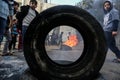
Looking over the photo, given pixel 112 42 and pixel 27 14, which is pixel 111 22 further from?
pixel 27 14

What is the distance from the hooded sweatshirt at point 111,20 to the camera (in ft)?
25.2

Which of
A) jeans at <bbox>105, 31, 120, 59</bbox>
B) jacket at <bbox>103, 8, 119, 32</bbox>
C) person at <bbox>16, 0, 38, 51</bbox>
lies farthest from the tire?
person at <bbox>16, 0, 38, 51</bbox>

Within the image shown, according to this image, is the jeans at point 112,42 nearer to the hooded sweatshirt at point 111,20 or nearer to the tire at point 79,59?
the hooded sweatshirt at point 111,20

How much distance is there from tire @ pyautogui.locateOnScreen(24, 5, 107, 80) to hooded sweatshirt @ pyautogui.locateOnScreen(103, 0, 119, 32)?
15.3 ft

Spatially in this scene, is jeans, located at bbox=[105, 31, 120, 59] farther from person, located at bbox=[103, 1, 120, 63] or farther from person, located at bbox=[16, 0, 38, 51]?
person, located at bbox=[16, 0, 38, 51]

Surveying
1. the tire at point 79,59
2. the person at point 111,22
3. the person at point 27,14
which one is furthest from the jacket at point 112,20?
the tire at point 79,59

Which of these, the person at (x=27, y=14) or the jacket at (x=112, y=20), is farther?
the person at (x=27, y=14)

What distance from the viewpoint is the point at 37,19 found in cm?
314

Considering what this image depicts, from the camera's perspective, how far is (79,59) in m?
3.12

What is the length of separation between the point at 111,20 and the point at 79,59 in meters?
4.79

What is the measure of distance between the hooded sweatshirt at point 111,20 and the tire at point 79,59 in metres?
4.67

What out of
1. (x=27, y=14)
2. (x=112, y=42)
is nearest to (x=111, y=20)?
(x=112, y=42)

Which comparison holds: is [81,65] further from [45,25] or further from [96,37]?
[45,25]

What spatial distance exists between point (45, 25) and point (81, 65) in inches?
21.3
